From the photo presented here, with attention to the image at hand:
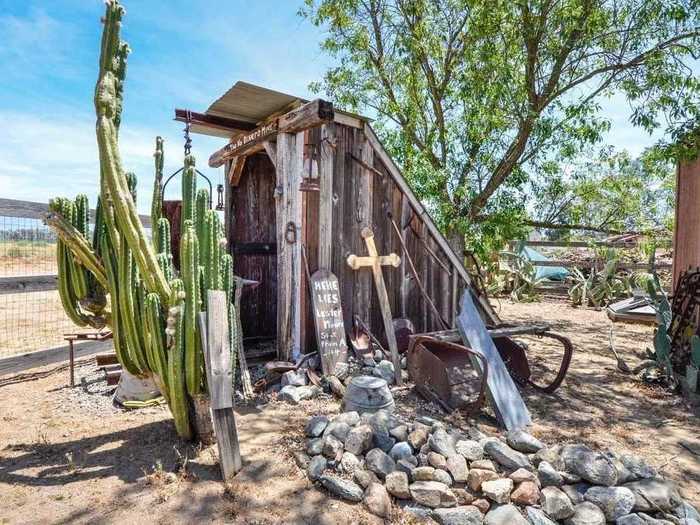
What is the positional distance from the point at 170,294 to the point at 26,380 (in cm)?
294

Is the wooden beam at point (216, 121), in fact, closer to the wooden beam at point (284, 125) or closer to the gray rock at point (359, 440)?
the wooden beam at point (284, 125)

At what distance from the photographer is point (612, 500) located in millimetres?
2336

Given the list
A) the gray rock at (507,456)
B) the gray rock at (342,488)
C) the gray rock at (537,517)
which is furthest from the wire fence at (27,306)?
the gray rock at (537,517)

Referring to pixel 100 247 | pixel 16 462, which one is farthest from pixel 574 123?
pixel 16 462

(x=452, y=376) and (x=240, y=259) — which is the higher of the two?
(x=240, y=259)

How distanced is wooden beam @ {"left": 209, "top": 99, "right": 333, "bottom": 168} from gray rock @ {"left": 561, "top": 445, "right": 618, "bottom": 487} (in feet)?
11.3

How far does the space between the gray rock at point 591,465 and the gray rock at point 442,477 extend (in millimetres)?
745

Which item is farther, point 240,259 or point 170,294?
point 240,259

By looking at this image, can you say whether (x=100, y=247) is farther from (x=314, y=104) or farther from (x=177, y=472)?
(x=314, y=104)

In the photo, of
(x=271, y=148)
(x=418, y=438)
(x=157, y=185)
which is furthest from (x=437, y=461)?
(x=271, y=148)

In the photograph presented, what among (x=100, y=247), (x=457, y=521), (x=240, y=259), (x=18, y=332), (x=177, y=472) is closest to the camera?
(x=457, y=521)

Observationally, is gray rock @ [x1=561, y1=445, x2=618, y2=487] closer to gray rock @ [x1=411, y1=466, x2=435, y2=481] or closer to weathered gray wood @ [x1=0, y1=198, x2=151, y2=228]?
gray rock @ [x1=411, y1=466, x2=435, y2=481]

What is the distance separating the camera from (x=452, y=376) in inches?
174

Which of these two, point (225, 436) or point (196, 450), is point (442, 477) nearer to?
point (225, 436)
